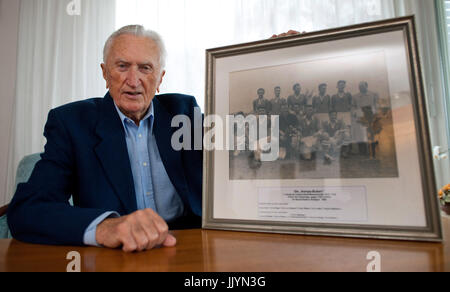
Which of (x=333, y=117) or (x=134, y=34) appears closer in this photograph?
(x=333, y=117)

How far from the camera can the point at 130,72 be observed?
3.32 ft

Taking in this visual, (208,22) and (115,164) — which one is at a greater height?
(208,22)

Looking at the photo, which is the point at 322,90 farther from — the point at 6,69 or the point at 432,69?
the point at 6,69

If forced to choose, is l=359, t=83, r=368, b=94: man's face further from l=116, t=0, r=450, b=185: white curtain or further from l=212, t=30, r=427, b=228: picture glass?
l=116, t=0, r=450, b=185: white curtain

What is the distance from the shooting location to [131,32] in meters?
1.03

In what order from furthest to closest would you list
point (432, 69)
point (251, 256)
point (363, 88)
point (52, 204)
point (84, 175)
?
1. point (432, 69)
2. point (84, 175)
3. point (52, 204)
4. point (363, 88)
5. point (251, 256)

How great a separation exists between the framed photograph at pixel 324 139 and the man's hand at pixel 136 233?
0.46 feet

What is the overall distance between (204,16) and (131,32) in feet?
4.92

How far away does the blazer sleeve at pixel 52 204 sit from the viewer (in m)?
0.59

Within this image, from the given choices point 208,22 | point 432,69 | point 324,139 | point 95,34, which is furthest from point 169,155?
point 95,34

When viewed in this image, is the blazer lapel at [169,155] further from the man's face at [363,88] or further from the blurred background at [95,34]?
the blurred background at [95,34]

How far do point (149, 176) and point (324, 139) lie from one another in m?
0.68

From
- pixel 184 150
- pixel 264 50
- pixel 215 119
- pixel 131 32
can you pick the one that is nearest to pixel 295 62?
pixel 264 50

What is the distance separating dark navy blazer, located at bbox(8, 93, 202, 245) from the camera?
628 millimetres
